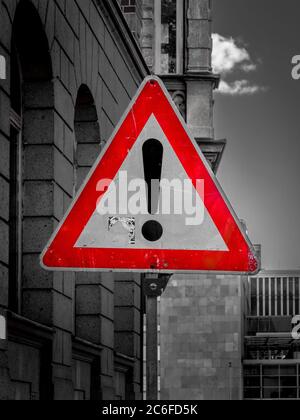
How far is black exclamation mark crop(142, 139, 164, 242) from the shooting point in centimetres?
528

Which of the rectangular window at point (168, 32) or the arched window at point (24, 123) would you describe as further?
the rectangular window at point (168, 32)

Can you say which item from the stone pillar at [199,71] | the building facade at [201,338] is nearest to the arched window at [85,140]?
the stone pillar at [199,71]

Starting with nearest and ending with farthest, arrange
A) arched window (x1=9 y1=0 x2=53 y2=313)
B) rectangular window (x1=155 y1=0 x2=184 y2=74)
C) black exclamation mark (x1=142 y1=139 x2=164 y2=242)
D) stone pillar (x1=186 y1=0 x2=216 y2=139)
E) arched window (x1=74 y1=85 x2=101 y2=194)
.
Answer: black exclamation mark (x1=142 y1=139 x2=164 y2=242), arched window (x1=9 y1=0 x2=53 y2=313), arched window (x1=74 y1=85 x2=101 y2=194), stone pillar (x1=186 y1=0 x2=216 y2=139), rectangular window (x1=155 y1=0 x2=184 y2=74)

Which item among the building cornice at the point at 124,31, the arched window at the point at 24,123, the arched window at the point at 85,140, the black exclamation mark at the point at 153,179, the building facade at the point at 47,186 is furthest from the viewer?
the building cornice at the point at 124,31

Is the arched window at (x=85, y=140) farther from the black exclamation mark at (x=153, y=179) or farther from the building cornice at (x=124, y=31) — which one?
the black exclamation mark at (x=153, y=179)

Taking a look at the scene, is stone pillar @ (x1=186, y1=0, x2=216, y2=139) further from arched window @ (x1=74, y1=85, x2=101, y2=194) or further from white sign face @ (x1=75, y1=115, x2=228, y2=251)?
white sign face @ (x1=75, y1=115, x2=228, y2=251)

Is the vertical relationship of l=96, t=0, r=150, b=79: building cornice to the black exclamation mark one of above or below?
above

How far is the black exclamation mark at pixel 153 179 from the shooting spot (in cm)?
528

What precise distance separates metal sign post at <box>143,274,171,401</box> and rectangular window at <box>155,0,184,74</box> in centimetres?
3445

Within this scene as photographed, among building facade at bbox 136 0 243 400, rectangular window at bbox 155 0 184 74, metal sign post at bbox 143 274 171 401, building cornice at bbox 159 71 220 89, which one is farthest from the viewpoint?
building facade at bbox 136 0 243 400

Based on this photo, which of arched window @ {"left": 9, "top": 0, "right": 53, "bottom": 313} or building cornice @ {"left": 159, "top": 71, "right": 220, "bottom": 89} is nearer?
arched window @ {"left": 9, "top": 0, "right": 53, "bottom": 313}

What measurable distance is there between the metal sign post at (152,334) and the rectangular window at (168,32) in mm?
34449

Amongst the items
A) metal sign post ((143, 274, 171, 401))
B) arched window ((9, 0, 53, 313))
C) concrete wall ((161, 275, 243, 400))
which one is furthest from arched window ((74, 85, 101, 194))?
concrete wall ((161, 275, 243, 400))

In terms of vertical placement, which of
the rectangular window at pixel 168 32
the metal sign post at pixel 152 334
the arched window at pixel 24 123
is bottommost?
the metal sign post at pixel 152 334
